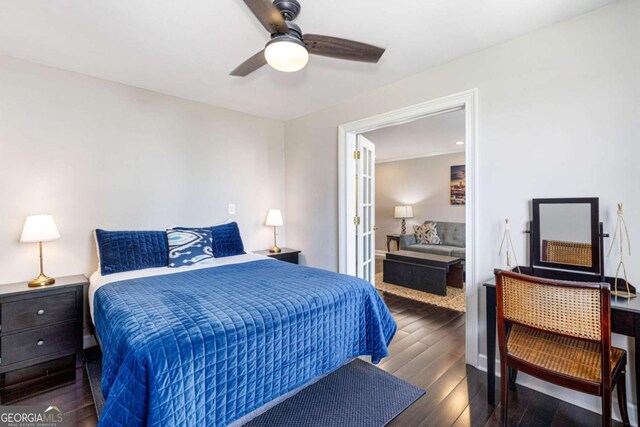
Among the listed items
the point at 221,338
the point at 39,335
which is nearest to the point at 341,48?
the point at 221,338

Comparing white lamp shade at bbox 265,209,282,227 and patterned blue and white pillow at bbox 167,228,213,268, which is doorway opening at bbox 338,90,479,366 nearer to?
white lamp shade at bbox 265,209,282,227

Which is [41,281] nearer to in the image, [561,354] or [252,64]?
[252,64]

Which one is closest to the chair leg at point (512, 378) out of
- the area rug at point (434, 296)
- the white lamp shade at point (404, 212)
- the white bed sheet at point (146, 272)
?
the area rug at point (434, 296)

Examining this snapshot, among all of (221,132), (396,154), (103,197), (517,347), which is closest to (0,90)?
(103,197)

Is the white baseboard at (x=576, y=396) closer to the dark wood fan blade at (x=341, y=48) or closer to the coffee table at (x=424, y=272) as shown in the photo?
the coffee table at (x=424, y=272)

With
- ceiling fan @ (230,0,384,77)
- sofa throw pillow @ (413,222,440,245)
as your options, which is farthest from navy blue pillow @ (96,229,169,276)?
sofa throw pillow @ (413,222,440,245)

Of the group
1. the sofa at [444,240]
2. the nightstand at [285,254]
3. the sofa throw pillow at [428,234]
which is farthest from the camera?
the sofa throw pillow at [428,234]

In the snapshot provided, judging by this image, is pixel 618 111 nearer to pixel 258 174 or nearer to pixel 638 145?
pixel 638 145

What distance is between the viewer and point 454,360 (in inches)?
94.4

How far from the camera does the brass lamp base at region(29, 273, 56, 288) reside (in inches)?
87.7

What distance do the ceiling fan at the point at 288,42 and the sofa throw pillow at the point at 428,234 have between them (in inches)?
181

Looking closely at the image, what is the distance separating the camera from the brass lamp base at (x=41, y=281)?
7.31 feet

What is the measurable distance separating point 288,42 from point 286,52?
47 mm

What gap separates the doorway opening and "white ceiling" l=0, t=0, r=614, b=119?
376mm
